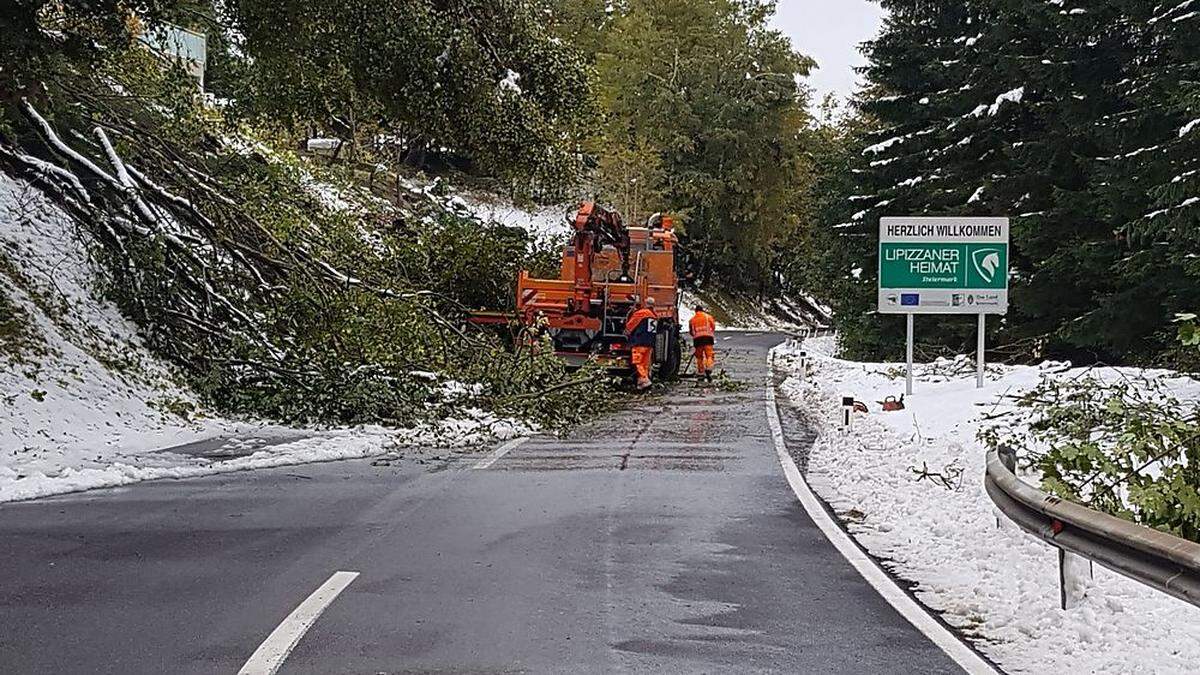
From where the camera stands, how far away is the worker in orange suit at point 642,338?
23.3 meters

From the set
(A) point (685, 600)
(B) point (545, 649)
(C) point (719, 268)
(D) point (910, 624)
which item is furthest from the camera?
(C) point (719, 268)

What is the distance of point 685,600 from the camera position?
7555 millimetres

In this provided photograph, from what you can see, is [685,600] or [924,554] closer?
[685,600]

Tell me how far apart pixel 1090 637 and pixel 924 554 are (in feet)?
7.79


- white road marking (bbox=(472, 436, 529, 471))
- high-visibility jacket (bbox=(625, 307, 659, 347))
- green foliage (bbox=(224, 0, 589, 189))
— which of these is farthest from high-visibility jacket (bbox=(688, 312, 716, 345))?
green foliage (bbox=(224, 0, 589, 189))

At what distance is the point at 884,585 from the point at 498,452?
744 centimetres

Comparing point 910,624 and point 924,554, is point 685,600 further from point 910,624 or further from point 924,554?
point 924,554

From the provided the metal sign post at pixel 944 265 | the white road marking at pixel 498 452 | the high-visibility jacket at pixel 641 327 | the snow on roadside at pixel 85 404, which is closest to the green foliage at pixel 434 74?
the white road marking at pixel 498 452

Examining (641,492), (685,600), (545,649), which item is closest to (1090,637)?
(685,600)

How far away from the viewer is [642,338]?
77.6 feet

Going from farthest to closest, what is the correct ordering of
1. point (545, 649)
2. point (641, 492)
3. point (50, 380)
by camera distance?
point (50, 380), point (641, 492), point (545, 649)

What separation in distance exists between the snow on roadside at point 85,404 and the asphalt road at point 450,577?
0.99m

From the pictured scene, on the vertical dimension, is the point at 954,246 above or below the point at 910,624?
above

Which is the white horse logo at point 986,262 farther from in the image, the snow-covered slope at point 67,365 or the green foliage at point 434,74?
the snow-covered slope at point 67,365
